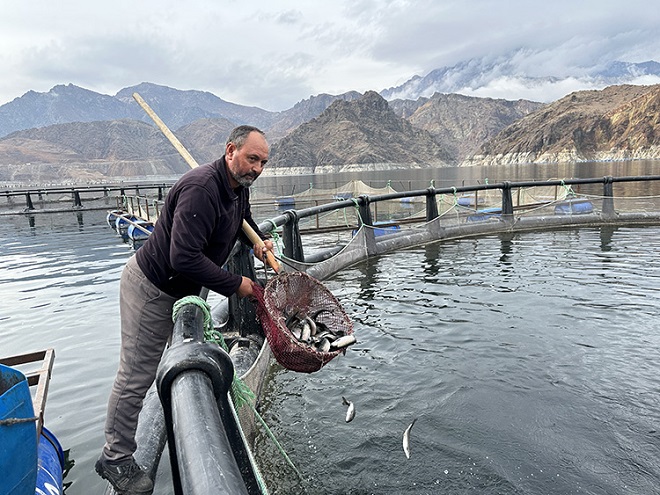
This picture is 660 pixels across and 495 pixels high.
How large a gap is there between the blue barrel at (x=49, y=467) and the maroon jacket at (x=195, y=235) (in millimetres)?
1311

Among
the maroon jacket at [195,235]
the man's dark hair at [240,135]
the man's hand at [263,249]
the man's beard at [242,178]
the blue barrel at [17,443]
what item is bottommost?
the blue barrel at [17,443]

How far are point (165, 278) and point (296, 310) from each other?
5.21ft

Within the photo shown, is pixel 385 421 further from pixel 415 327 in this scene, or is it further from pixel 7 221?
pixel 7 221

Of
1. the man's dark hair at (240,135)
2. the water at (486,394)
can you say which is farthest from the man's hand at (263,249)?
the water at (486,394)

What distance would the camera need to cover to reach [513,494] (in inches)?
122

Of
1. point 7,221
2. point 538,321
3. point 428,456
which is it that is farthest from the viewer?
point 7,221

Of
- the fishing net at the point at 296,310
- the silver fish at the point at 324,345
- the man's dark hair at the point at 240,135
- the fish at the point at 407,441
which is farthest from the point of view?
the fish at the point at 407,441

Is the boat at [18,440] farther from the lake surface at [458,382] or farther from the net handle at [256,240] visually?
the net handle at [256,240]

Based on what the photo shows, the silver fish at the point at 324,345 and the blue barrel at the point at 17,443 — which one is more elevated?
the blue barrel at the point at 17,443

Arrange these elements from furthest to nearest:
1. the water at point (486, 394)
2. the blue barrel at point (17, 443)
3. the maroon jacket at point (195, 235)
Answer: the water at point (486, 394), the maroon jacket at point (195, 235), the blue barrel at point (17, 443)

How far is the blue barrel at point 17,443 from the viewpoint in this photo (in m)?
1.96

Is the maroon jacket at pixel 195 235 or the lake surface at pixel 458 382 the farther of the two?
the lake surface at pixel 458 382

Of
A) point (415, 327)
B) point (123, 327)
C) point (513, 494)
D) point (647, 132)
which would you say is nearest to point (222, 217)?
point (123, 327)

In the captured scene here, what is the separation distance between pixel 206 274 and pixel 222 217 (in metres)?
0.42
